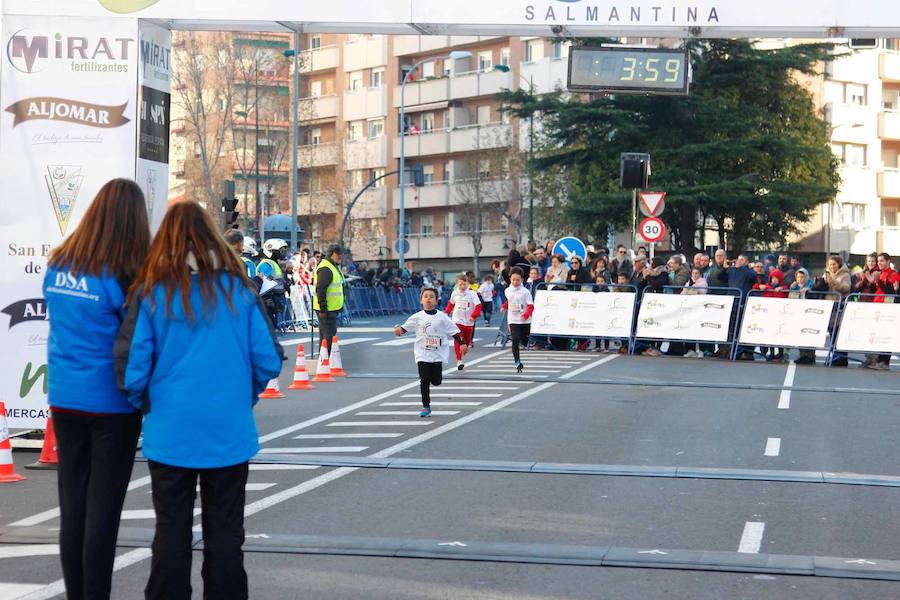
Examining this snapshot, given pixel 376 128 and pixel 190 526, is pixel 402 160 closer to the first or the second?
pixel 376 128

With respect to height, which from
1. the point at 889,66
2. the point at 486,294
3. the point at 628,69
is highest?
the point at 889,66

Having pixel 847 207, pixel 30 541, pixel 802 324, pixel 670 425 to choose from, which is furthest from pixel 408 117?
pixel 30 541

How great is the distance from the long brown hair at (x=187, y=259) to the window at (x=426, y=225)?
81185mm

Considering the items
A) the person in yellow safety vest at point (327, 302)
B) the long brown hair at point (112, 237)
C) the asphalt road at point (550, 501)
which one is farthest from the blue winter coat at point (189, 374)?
the person in yellow safety vest at point (327, 302)

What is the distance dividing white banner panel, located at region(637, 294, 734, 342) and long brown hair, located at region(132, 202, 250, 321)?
70.0ft

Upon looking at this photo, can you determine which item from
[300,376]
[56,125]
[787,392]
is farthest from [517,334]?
[56,125]

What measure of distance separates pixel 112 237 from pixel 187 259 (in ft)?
1.81

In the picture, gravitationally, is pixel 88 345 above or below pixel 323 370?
above

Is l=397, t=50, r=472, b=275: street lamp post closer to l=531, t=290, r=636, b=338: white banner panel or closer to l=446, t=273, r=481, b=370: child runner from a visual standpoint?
l=531, t=290, r=636, b=338: white banner panel

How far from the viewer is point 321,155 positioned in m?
89.9

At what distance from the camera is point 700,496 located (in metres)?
10.5

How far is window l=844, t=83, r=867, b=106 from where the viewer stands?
74562 millimetres

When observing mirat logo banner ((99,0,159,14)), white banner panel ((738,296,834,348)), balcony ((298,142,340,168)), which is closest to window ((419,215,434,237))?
balcony ((298,142,340,168))

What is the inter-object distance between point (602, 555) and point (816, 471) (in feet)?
14.0
